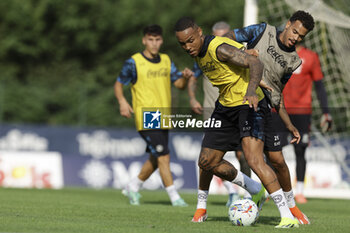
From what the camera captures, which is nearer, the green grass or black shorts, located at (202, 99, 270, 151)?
the green grass

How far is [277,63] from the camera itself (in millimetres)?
7203

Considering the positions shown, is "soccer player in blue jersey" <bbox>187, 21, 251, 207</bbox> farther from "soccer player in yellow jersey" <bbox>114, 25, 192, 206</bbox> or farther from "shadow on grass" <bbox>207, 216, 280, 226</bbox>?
"shadow on grass" <bbox>207, 216, 280, 226</bbox>

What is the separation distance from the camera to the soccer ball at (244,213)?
6520 mm

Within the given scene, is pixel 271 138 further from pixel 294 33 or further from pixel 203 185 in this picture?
pixel 294 33

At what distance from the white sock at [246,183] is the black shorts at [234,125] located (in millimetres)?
292

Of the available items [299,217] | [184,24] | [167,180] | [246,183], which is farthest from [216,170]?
[167,180]

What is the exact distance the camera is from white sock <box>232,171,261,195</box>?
6926mm

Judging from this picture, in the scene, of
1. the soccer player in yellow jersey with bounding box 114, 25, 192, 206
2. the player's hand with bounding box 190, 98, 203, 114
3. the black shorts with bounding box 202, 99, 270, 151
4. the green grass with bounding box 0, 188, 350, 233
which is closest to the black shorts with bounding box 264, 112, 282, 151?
the black shorts with bounding box 202, 99, 270, 151

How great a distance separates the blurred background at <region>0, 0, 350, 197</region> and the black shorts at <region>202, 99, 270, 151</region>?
19.6 ft

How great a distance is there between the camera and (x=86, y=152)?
59.1ft

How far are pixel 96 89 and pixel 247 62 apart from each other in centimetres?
1406

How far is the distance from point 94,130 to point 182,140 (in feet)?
7.61

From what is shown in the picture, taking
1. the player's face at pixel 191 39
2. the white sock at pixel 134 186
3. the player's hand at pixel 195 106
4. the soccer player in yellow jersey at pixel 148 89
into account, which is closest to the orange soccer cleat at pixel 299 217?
the player's face at pixel 191 39

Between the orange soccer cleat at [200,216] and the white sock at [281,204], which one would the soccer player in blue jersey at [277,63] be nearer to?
the white sock at [281,204]
